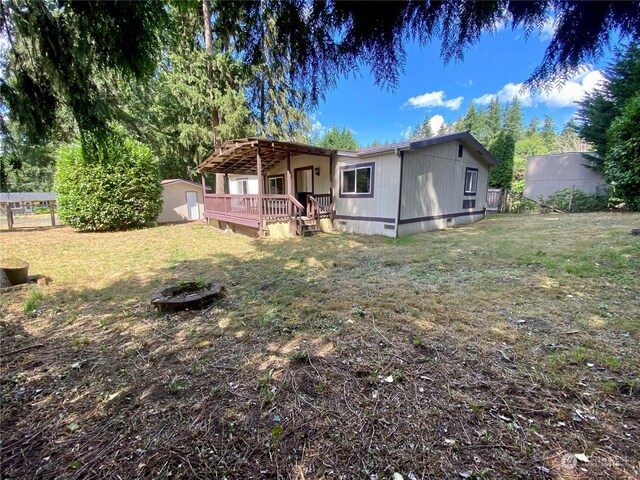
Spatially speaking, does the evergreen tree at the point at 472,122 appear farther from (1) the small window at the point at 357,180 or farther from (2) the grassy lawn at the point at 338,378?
(2) the grassy lawn at the point at 338,378

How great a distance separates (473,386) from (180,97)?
16.8 meters

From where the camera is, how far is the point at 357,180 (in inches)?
387

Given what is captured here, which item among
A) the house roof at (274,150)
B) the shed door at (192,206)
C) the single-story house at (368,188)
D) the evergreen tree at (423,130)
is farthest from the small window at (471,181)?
the evergreen tree at (423,130)

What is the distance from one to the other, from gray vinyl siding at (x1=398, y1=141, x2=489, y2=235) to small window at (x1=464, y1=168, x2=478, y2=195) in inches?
7.1

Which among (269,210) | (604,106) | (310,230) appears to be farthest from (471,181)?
(604,106)

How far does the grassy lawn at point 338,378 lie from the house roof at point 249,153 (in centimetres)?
533

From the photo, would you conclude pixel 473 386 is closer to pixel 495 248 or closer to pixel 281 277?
pixel 281 277

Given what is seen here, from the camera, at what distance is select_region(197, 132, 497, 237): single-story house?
347 inches

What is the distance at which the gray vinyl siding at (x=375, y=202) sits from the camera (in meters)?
8.73

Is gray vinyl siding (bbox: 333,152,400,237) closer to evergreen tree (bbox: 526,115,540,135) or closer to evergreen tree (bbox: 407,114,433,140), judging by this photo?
evergreen tree (bbox: 407,114,433,140)

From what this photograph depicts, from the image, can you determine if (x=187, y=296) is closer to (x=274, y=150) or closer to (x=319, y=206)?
(x=274, y=150)

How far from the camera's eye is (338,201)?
10539 millimetres

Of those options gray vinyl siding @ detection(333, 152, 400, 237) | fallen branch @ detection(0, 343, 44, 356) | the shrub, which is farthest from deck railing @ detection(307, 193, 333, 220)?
fallen branch @ detection(0, 343, 44, 356)

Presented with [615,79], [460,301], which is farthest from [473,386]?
[615,79]
